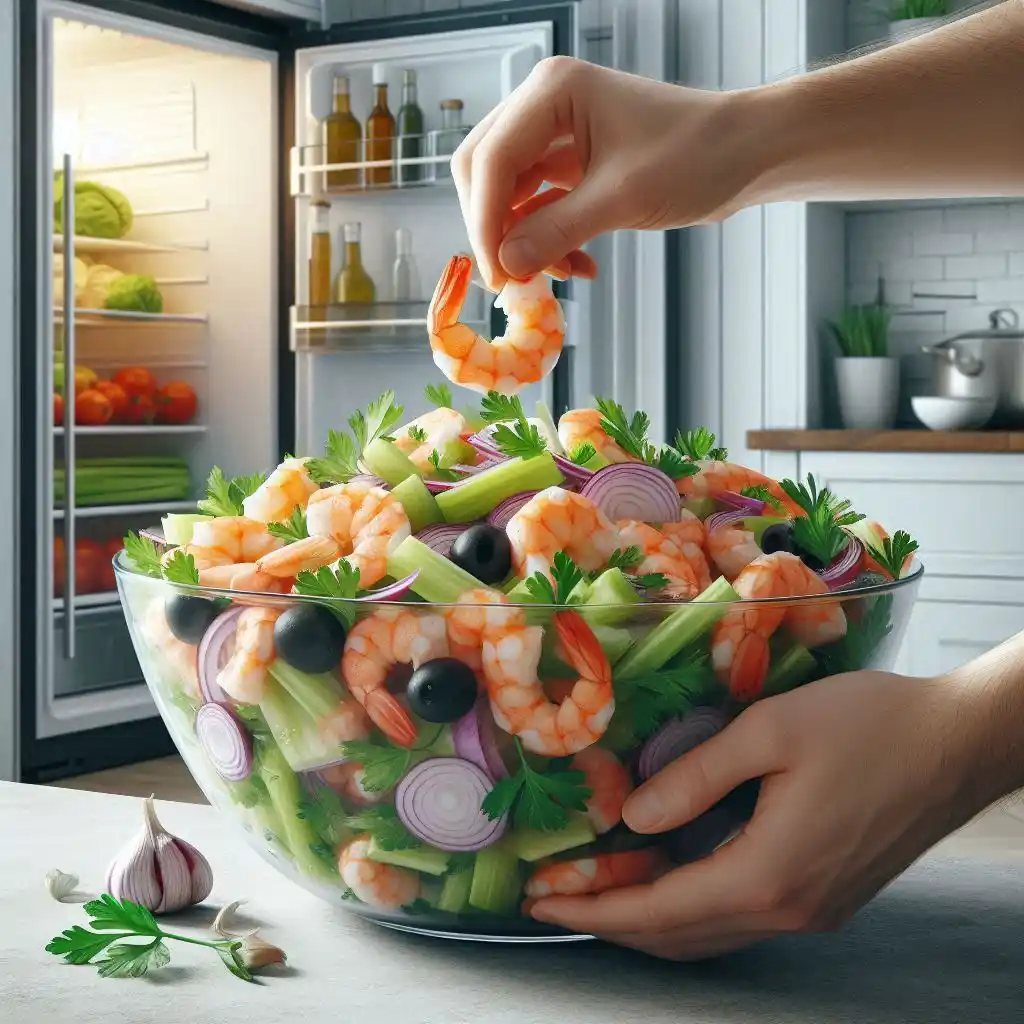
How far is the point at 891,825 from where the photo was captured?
1.99 ft

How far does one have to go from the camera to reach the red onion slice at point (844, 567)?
72 centimetres

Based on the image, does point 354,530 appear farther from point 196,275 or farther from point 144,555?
point 196,275

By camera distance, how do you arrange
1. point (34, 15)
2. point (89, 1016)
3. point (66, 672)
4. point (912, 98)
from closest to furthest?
point (89, 1016) < point (912, 98) < point (34, 15) < point (66, 672)

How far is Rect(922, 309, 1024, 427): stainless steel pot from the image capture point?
3.52 metres

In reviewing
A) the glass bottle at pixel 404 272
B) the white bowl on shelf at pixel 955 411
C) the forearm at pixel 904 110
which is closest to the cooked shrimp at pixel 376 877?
the forearm at pixel 904 110

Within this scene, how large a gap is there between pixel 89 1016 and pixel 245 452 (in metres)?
3.57

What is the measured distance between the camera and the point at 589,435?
78cm

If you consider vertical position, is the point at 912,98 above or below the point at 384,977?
above

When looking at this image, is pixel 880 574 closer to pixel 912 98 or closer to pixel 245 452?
pixel 912 98

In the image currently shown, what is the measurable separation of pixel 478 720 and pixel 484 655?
1.2 inches

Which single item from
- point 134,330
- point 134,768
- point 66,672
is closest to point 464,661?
point 134,768

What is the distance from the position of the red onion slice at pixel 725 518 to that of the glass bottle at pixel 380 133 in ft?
10.1

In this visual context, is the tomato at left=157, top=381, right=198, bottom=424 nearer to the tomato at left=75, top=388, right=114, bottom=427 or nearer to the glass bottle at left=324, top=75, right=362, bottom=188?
the tomato at left=75, top=388, right=114, bottom=427

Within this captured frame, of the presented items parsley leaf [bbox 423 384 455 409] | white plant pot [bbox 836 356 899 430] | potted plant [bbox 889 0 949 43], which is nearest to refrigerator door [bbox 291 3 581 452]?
white plant pot [bbox 836 356 899 430]
